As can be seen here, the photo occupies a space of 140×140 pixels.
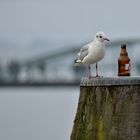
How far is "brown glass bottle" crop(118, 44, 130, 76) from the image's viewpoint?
4688 mm

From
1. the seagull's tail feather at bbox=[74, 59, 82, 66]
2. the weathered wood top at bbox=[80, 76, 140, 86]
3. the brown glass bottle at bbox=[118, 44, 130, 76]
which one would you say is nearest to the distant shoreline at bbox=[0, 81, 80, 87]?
the seagull's tail feather at bbox=[74, 59, 82, 66]

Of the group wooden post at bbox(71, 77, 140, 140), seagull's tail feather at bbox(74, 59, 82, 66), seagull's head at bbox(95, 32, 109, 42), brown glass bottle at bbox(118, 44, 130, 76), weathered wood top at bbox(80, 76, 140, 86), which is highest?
seagull's head at bbox(95, 32, 109, 42)

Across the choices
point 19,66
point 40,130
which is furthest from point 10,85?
point 40,130

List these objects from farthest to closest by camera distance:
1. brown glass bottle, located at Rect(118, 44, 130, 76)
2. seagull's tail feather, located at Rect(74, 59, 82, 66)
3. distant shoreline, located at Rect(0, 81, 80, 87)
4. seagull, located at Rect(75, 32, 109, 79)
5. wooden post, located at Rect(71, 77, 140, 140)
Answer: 1. distant shoreline, located at Rect(0, 81, 80, 87)
2. seagull's tail feather, located at Rect(74, 59, 82, 66)
3. seagull, located at Rect(75, 32, 109, 79)
4. brown glass bottle, located at Rect(118, 44, 130, 76)
5. wooden post, located at Rect(71, 77, 140, 140)

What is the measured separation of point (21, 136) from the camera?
90.8ft

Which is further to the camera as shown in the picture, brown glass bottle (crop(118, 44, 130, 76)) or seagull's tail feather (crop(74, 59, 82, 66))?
seagull's tail feather (crop(74, 59, 82, 66))

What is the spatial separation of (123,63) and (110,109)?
0.36m

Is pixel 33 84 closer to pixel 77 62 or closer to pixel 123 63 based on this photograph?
pixel 77 62

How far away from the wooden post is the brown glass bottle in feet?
0.58

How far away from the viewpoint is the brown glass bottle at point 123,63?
4.69 m

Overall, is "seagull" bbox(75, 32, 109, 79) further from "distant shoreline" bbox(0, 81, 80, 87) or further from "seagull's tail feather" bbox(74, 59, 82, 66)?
"distant shoreline" bbox(0, 81, 80, 87)

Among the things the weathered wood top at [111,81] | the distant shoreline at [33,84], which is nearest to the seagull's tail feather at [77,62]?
the weathered wood top at [111,81]

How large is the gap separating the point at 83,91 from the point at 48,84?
5271cm

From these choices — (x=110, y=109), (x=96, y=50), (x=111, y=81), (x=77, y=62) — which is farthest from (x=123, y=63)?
(x=77, y=62)
